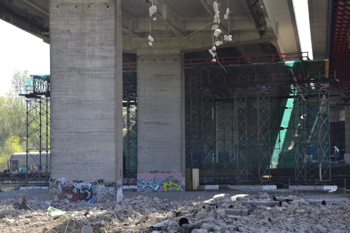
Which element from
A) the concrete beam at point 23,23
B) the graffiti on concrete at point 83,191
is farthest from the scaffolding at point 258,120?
the graffiti on concrete at point 83,191

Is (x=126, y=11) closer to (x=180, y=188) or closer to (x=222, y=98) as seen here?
(x=180, y=188)

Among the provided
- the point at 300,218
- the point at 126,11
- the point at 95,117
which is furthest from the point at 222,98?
the point at 300,218

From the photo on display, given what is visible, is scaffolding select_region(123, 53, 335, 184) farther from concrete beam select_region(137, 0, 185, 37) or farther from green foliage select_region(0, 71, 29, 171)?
green foliage select_region(0, 71, 29, 171)

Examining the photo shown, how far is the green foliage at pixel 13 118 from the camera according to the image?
72.6 m

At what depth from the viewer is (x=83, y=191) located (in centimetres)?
1916

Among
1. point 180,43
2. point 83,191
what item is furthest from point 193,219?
point 180,43

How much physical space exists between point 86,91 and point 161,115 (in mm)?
10140

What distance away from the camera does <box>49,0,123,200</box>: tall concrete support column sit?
19312 millimetres

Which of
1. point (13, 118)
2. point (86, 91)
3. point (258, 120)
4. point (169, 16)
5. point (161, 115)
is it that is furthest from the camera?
point (13, 118)

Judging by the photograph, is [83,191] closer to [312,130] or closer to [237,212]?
[237,212]

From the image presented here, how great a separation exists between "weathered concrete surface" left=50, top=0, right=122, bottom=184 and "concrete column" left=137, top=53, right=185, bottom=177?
9232 mm

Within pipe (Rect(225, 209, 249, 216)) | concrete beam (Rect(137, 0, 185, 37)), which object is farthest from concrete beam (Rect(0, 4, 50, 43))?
pipe (Rect(225, 209, 249, 216))

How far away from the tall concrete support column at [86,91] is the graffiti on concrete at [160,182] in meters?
9.39

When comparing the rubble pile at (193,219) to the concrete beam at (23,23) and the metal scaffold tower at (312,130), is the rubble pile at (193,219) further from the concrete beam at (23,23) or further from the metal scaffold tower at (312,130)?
the metal scaffold tower at (312,130)
